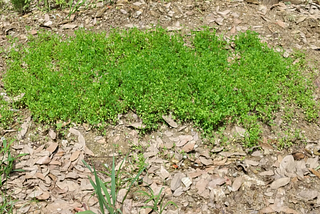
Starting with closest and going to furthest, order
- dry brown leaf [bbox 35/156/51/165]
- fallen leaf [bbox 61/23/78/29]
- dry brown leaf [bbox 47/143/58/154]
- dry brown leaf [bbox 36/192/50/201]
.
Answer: dry brown leaf [bbox 36/192/50/201] < dry brown leaf [bbox 35/156/51/165] < dry brown leaf [bbox 47/143/58/154] < fallen leaf [bbox 61/23/78/29]

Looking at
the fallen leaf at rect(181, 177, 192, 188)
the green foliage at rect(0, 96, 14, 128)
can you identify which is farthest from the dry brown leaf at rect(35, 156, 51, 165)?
the fallen leaf at rect(181, 177, 192, 188)

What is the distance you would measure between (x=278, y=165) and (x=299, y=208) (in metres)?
0.65

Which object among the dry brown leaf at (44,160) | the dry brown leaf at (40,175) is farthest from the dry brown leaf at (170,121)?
the dry brown leaf at (40,175)

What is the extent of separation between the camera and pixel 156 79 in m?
4.89

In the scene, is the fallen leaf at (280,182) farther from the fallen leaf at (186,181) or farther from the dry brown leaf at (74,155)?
the dry brown leaf at (74,155)

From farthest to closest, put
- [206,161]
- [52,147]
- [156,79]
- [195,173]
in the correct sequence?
[156,79], [52,147], [206,161], [195,173]

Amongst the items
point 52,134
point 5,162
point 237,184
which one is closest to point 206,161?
point 237,184

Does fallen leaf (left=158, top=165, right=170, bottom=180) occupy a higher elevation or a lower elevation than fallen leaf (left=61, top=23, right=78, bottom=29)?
lower

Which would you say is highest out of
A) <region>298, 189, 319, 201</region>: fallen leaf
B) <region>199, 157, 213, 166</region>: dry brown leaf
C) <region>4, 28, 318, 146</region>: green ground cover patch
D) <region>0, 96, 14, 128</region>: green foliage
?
<region>4, 28, 318, 146</region>: green ground cover patch

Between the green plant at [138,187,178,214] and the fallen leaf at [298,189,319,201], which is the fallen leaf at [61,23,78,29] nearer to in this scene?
the green plant at [138,187,178,214]

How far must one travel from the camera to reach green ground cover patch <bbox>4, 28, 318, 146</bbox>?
4605 mm

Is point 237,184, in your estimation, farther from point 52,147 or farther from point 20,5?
point 20,5

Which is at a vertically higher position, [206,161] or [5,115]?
[5,115]

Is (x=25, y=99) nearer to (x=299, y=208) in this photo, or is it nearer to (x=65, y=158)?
(x=65, y=158)
